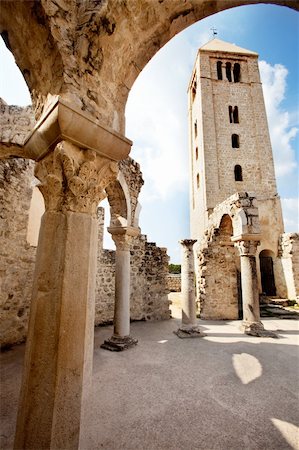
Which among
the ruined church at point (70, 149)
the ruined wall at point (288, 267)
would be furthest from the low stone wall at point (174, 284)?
the ruined church at point (70, 149)

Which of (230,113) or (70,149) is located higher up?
(230,113)

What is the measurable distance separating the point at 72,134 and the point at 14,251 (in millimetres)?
4598

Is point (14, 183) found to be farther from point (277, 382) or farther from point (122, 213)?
point (277, 382)

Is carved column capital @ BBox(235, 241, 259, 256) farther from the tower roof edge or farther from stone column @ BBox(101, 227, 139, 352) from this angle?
the tower roof edge

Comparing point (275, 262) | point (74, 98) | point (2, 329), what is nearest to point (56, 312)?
point (74, 98)

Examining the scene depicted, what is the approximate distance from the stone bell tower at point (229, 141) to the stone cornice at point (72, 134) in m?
13.8

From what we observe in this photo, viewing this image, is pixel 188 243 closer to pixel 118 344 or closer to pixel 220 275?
pixel 220 275

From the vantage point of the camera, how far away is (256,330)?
636cm

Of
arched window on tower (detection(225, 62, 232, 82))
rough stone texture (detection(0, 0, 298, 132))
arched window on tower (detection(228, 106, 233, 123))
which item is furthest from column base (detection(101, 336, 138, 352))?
arched window on tower (detection(225, 62, 232, 82))

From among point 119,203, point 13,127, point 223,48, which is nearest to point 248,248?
point 119,203

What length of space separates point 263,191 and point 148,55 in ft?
51.7

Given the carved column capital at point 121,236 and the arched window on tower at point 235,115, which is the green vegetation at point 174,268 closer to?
the arched window on tower at point 235,115

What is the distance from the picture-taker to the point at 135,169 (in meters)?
5.94

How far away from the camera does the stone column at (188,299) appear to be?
6275 millimetres
